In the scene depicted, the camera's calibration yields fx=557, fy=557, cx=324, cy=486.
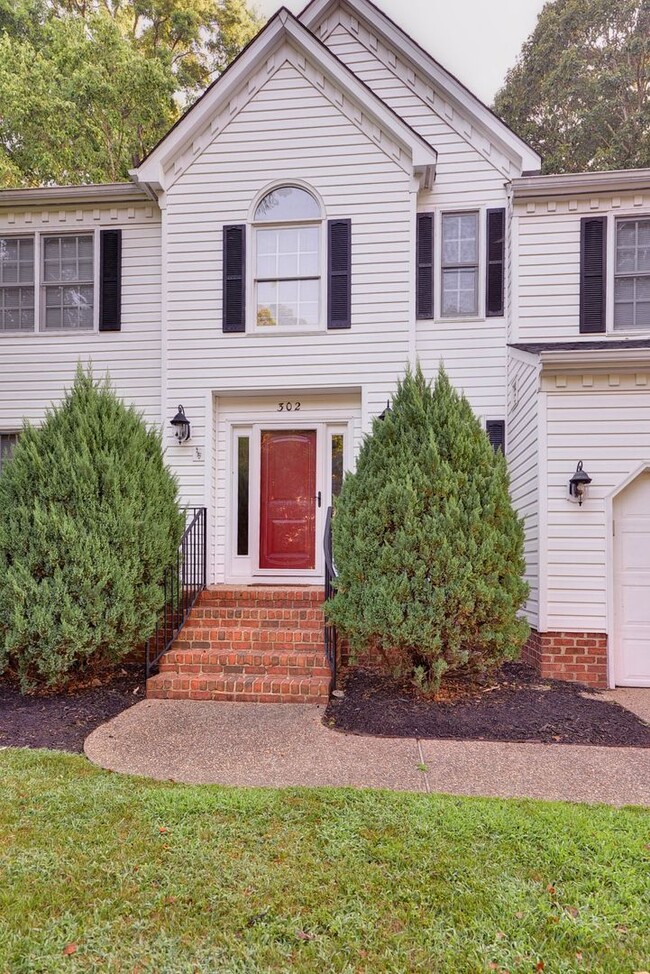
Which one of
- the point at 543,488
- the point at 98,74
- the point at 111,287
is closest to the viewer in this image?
the point at 543,488

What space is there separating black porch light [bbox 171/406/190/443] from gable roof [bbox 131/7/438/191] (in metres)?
3.05

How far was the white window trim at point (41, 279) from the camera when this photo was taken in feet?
26.2

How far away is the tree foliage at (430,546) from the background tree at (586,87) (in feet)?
41.9

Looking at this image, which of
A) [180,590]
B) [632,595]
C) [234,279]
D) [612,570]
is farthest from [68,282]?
[632,595]

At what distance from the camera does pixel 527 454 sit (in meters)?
6.40

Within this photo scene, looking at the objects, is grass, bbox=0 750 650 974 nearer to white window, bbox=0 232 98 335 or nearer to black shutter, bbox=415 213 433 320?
black shutter, bbox=415 213 433 320

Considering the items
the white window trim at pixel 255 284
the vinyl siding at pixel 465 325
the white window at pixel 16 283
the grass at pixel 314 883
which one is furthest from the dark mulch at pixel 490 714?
the white window at pixel 16 283

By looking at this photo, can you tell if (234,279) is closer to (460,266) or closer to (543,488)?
(460,266)

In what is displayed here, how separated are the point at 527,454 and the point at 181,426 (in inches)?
172

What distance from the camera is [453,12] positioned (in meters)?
15.1

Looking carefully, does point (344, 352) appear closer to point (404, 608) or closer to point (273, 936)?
point (404, 608)

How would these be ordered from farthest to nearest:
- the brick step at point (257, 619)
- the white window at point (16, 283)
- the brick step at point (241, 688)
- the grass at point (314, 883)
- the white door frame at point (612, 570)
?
the white window at point (16, 283) < the brick step at point (257, 619) < the white door frame at point (612, 570) < the brick step at point (241, 688) < the grass at point (314, 883)

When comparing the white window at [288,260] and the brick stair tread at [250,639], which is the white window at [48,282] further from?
the brick stair tread at [250,639]

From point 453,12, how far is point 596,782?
740 inches
